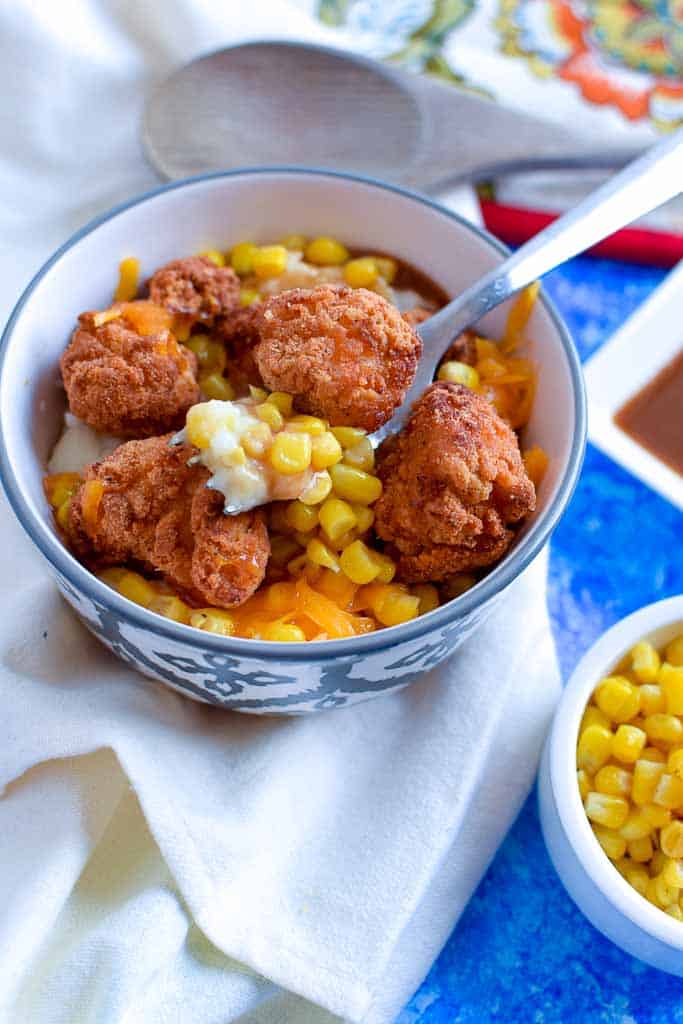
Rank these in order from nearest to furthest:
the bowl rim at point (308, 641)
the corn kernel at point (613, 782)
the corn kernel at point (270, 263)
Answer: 1. the bowl rim at point (308, 641)
2. the corn kernel at point (613, 782)
3. the corn kernel at point (270, 263)

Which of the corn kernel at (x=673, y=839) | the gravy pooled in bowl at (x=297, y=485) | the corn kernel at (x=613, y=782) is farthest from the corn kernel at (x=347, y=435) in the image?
the corn kernel at (x=673, y=839)

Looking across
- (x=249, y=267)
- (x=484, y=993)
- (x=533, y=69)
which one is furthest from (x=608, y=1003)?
(x=533, y=69)

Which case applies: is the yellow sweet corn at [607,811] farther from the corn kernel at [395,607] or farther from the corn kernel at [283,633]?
the corn kernel at [283,633]

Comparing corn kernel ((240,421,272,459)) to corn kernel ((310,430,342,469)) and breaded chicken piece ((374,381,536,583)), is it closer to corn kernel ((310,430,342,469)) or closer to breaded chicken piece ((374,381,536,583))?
corn kernel ((310,430,342,469))

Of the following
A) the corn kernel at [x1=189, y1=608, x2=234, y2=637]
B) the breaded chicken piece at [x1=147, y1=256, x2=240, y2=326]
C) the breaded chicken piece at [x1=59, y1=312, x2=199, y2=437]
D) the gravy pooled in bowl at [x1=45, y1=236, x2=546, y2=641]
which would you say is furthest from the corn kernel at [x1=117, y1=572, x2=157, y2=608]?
the breaded chicken piece at [x1=147, y1=256, x2=240, y2=326]

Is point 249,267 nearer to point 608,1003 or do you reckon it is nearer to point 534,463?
point 534,463

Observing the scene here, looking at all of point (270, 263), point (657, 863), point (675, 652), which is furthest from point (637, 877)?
point (270, 263)
